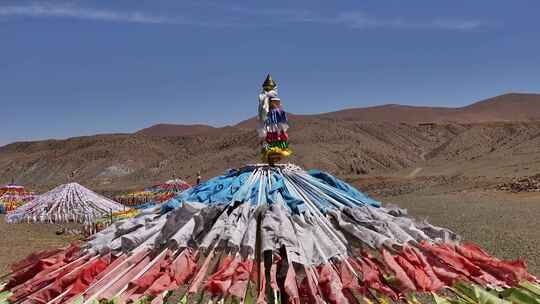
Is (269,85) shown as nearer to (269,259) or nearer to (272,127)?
(272,127)

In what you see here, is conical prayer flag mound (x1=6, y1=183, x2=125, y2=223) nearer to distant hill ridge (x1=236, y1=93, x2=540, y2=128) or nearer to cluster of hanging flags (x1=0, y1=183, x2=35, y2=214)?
cluster of hanging flags (x1=0, y1=183, x2=35, y2=214)

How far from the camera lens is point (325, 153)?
5750cm

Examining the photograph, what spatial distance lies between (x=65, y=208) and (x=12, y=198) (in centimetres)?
733

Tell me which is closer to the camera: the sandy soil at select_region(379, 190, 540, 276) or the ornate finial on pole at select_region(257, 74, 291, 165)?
the ornate finial on pole at select_region(257, 74, 291, 165)

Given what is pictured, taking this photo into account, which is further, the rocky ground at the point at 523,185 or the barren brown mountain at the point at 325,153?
the barren brown mountain at the point at 325,153

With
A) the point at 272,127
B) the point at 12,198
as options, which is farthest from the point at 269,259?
the point at 12,198

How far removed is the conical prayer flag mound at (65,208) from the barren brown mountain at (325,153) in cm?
2489

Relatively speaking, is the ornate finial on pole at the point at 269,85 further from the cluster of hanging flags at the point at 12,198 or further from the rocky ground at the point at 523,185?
the cluster of hanging flags at the point at 12,198

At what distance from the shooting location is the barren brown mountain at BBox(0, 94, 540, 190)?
46125mm

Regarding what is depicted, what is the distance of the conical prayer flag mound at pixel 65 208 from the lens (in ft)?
84.8

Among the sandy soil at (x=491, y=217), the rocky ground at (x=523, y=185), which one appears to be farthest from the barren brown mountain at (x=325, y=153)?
the sandy soil at (x=491, y=217)

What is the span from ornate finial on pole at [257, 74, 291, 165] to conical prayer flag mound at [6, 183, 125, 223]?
73.7 ft

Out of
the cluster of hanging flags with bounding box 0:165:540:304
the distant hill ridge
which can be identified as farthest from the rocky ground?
the distant hill ridge

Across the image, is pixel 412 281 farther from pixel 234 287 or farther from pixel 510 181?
pixel 510 181
